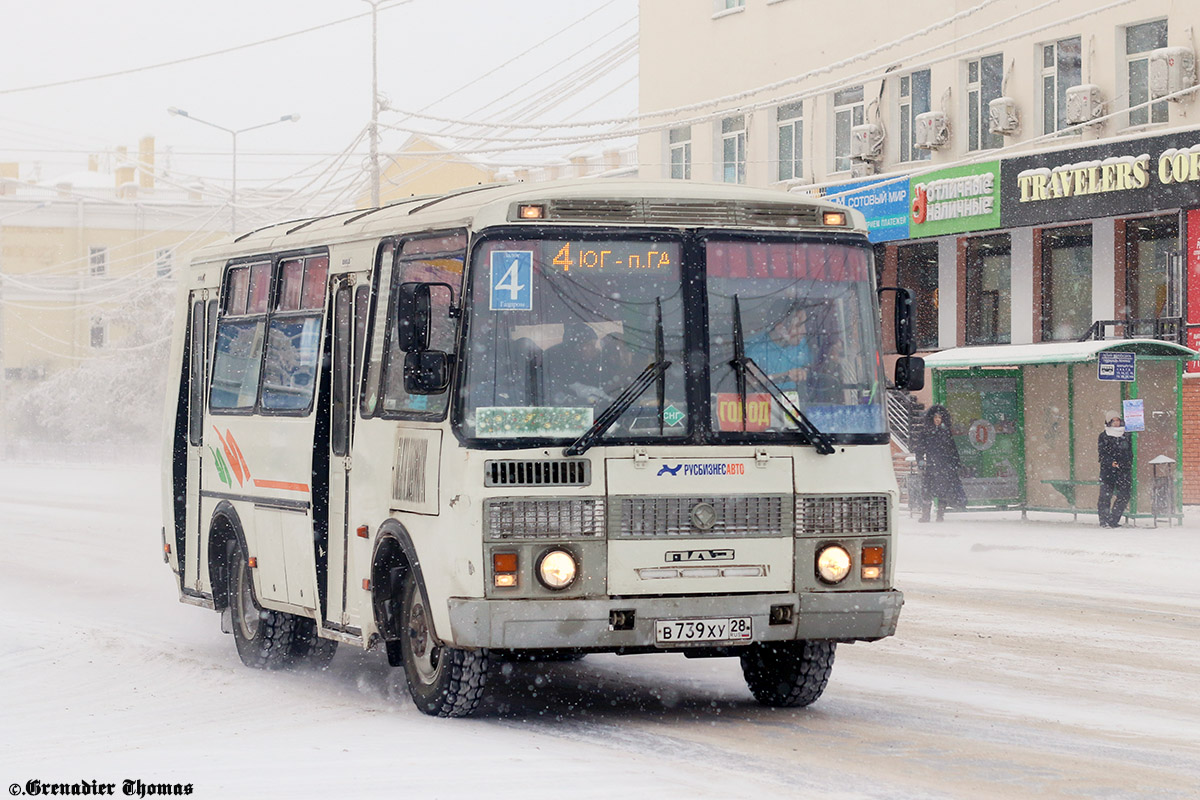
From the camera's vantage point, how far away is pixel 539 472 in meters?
9.66

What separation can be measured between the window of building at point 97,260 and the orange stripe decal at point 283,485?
282ft

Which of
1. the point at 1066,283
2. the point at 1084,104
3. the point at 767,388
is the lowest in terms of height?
the point at 767,388

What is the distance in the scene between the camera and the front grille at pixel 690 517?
971 centimetres

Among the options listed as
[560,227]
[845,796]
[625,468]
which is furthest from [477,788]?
[560,227]

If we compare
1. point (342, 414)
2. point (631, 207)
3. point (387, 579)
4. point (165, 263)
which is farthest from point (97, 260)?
point (631, 207)

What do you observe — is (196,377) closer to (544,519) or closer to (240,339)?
(240,339)

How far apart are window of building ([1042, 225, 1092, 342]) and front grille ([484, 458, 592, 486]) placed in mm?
27244

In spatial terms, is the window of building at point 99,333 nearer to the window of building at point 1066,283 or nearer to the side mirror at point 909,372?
the window of building at point 1066,283

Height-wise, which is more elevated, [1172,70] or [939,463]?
[1172,70]

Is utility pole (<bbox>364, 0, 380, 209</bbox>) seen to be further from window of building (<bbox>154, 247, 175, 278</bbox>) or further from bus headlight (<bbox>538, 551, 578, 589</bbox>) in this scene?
window of building (<bbox>154, 247, 175, 278</bbox>)

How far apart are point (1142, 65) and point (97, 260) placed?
72038 mm

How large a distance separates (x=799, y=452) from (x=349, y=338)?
114 inches

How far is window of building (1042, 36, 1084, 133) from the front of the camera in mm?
35000

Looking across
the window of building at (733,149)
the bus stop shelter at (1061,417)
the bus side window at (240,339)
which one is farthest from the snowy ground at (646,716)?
the window of building at (733,149)
